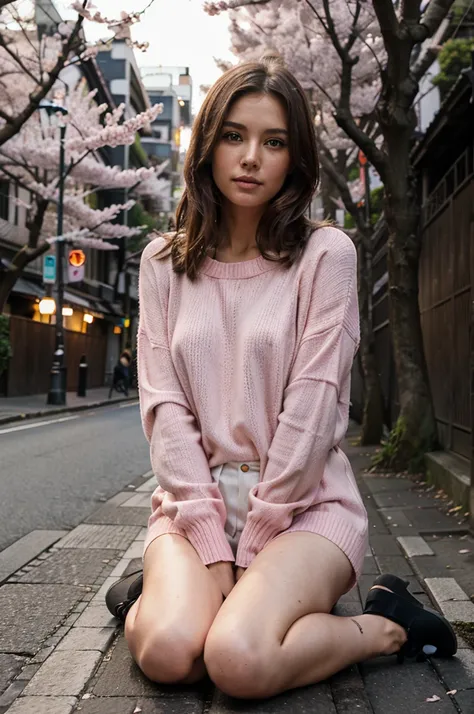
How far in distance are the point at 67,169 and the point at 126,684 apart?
26.0 meters

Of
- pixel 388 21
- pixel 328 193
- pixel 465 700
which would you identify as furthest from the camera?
pixel 328 193

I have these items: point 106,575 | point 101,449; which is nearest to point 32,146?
point 101,449

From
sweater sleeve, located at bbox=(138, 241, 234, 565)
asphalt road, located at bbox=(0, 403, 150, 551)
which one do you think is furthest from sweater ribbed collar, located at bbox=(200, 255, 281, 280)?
asphalt road, located at bbox=(0, 403, 150, 551)

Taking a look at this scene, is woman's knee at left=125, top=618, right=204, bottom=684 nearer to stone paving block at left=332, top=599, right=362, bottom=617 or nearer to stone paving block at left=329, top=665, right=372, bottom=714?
stone paving block at left=329, top=665, right=372, bottom=714

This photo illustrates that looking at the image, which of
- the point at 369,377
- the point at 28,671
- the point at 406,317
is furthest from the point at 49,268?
the point at 28,671

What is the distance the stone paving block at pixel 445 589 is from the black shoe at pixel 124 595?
1411 mm

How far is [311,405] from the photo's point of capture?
2.78 metres

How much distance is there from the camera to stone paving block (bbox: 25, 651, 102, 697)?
2598 millimetres

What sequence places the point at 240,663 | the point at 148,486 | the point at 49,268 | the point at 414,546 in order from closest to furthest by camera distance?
the point at 240,663 < the point at 414,546 < the point at 148,486 < the point at 49,268

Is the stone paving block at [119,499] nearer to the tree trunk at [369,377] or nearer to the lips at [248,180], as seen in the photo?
the lips at [248,180]

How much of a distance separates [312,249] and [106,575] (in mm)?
2218

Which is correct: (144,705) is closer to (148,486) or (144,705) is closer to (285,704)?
(285,704)

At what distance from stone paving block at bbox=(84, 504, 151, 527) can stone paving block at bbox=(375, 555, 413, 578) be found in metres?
1.78

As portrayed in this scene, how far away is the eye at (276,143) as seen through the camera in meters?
3.01
